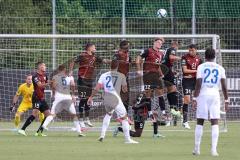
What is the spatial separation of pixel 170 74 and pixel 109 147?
23.0 feet

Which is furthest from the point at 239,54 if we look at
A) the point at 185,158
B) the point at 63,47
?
the point at 185,158

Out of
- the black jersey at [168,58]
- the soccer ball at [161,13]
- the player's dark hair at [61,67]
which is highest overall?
the soccer ball at [161,13]

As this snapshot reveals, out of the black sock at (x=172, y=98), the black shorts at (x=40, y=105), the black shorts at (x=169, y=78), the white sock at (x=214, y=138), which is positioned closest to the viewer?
the white sock at (x=214, y=138)

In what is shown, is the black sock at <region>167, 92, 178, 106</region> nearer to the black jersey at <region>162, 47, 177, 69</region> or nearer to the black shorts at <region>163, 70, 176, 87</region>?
the black shorts at <region>163, 70, 176, 87</region>

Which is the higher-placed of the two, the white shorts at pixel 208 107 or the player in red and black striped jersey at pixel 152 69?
the player in red and black striped jersey at pixel 152 69

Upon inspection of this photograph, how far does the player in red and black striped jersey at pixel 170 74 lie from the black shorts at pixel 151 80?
37 centimetres

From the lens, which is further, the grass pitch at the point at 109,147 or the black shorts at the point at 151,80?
the black shorts at the point at 151,80

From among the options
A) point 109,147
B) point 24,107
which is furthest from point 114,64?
point 24,107

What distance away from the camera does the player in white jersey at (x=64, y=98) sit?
24.2m

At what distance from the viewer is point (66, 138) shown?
75.3 ft

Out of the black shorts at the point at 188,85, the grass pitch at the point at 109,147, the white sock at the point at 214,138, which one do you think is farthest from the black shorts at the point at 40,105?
the white sock at the point at 214,138

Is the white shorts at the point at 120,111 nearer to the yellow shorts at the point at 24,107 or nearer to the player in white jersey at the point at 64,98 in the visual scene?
the player in white jersey at the point at 64,98

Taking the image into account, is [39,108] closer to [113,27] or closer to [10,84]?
[10,84]

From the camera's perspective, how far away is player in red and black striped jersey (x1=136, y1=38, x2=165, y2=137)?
965 inches
